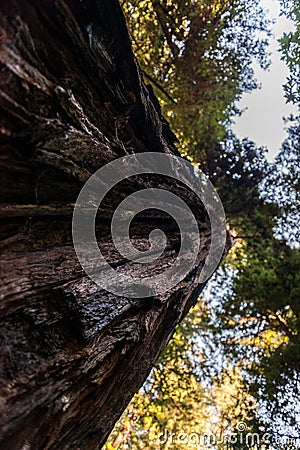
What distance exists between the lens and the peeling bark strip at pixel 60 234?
5.58ft

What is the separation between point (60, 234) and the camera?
252cm

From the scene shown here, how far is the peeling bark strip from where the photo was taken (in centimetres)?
170

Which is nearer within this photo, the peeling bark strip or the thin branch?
the peeling bark strip

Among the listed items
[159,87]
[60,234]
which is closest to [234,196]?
[159,87]

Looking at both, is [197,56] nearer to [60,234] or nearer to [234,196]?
[234,196]

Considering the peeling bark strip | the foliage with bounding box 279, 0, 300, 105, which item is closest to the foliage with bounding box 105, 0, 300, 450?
the foliage with bounding box 279, 0, 300, 105

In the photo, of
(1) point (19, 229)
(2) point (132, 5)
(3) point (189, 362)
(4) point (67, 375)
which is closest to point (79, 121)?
(1) point (19, 229)

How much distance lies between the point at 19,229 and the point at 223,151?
808cm

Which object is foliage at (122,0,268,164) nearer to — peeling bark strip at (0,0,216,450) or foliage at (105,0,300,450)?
foliage at (105,0,300,450)

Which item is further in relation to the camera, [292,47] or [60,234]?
[292,47]

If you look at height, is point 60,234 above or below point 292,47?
below

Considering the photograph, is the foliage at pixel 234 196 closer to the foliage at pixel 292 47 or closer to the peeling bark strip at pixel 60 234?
the foliage at pixel 292 47

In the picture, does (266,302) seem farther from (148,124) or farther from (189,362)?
(148,124)

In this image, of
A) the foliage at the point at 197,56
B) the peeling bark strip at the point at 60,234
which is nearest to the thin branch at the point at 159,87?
the foliage at the point at 197,56
